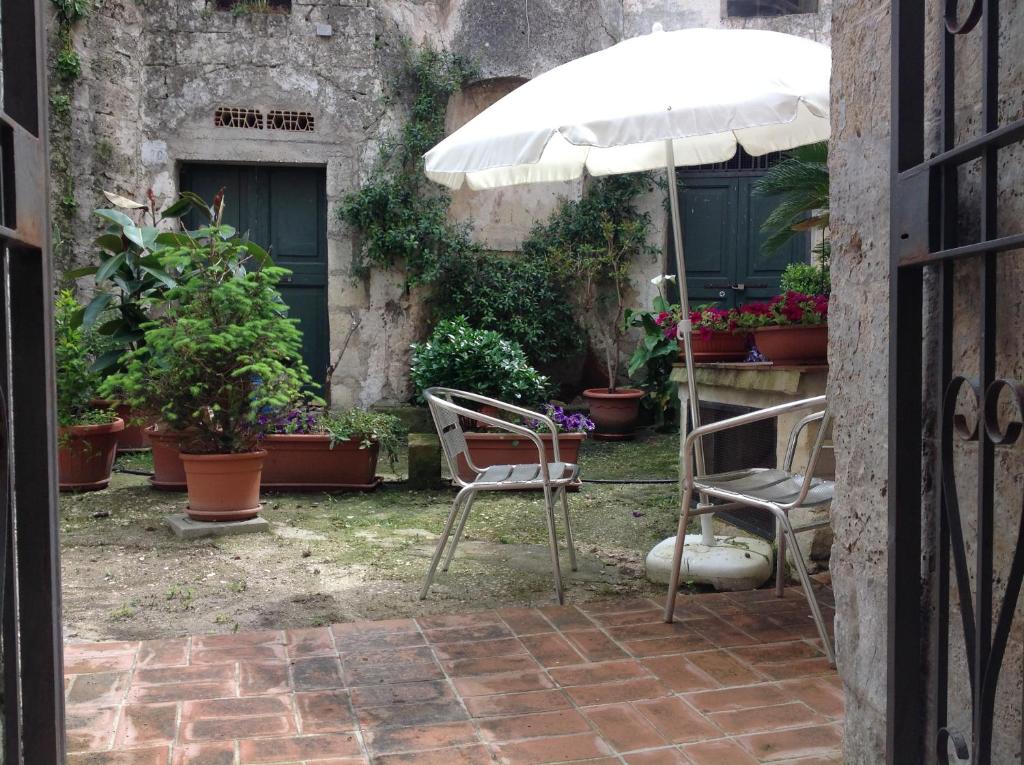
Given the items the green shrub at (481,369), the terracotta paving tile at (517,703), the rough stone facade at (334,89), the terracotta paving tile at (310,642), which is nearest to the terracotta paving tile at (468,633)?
the terracotta paving tile at (310,642)

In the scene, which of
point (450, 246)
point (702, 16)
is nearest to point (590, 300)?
point (450, 246)

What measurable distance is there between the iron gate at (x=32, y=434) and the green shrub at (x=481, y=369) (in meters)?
5.39

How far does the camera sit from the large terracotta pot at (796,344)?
3850mm

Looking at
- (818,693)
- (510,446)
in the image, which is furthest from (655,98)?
(510,446)

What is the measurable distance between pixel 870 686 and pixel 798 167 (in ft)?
11.8

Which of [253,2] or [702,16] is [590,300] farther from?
[253,2]

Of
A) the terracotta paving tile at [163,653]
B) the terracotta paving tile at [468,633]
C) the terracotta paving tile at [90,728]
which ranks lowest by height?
the terracotta paving tile at [468,633]

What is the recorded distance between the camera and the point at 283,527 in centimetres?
478

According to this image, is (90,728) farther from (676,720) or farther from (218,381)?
(218,381)

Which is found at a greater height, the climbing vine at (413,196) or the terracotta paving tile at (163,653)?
the climbing vine at (413,196)

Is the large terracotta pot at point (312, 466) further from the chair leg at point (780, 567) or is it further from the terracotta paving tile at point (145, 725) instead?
the terracotta paving tile at point (145, 725)

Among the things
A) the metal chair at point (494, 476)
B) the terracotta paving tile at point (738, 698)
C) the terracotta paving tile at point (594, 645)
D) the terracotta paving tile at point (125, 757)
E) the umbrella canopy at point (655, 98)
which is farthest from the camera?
the metal chair at point (494, 476)

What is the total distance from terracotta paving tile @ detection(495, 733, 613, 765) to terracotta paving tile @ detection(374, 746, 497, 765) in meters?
0.04

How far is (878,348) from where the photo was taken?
5.07 feet
